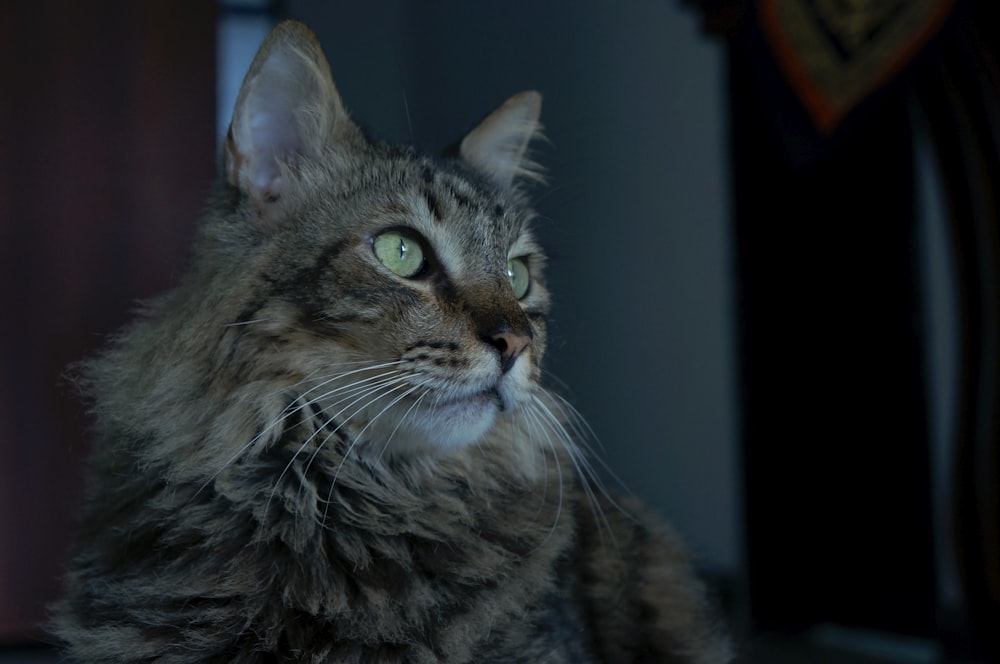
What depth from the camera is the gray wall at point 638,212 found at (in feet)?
8.18

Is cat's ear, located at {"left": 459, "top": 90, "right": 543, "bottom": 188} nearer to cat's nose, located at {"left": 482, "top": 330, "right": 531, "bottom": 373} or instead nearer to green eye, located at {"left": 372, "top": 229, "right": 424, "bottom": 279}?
green eye, located at {"left": 372, "top": 229, "right": 424, "bottom": 279}

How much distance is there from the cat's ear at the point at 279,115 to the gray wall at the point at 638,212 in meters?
1.30

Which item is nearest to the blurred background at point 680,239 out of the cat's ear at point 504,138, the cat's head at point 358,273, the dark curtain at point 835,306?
the dark curtain at point 835,306

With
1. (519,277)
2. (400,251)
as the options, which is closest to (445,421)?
(400,251)

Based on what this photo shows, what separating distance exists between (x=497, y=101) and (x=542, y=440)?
5.10 ft

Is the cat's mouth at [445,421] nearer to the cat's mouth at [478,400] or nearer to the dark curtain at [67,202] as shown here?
the cat's mouth at [478,400]

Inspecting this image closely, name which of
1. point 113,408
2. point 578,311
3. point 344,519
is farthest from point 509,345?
point 578,311

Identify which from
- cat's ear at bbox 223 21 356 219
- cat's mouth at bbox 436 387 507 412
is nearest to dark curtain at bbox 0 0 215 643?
cat's ear at bbox 223 21 356 219

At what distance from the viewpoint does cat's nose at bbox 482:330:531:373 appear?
1060 mm

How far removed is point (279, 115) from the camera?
47.2 inches

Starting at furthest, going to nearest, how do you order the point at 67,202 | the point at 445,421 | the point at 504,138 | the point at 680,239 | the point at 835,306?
the point at 67,202
the point at 680,239
the point at 835,306
the point at 504,138
the point at 445,421

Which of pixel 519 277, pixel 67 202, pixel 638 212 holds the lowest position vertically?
pixel 519 277

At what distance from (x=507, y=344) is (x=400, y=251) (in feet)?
0.65

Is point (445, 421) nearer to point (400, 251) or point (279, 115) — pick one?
point (400, 251)
